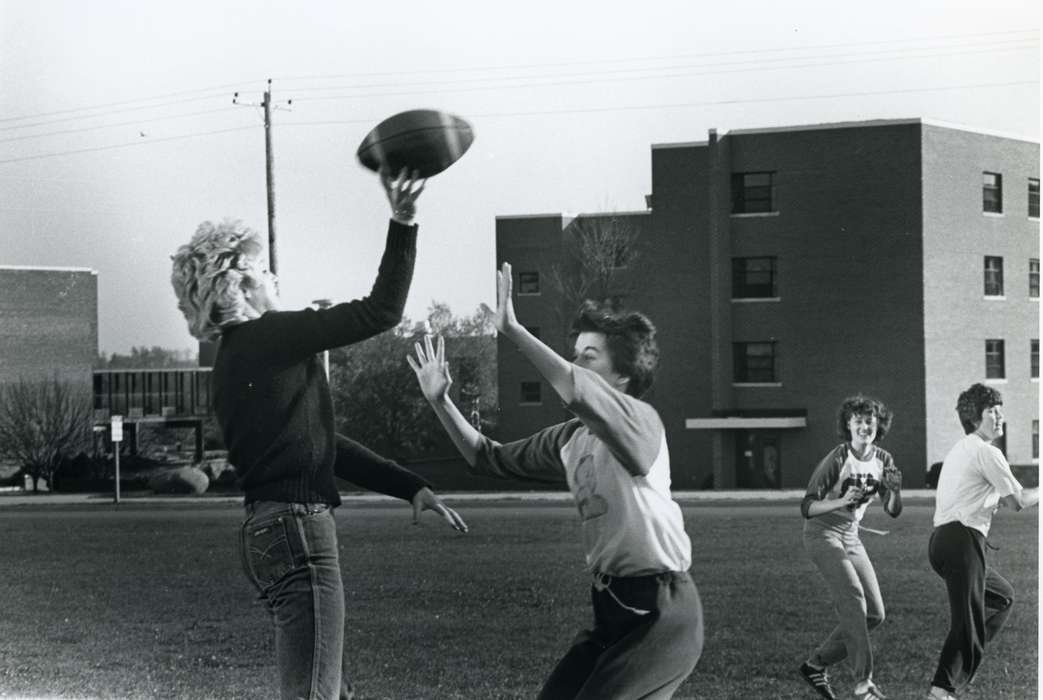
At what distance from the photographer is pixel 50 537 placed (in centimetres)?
934

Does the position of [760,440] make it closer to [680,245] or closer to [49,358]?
[680,245]

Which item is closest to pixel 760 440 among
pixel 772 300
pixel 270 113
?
pixel 772 300

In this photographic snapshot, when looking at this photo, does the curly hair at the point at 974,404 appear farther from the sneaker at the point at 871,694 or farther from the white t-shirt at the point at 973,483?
the sneaker at the point at 871,694

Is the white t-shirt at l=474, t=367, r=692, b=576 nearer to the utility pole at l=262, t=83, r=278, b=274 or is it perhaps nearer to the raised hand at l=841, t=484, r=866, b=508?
the raised hand at l=841, t=484, r=866, b=508

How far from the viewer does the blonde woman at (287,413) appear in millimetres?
3475

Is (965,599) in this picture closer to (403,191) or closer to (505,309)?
(505,309)

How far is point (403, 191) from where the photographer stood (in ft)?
12.5

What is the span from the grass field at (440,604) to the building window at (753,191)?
1319mm

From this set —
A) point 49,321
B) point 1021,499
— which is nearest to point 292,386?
point 1021,499

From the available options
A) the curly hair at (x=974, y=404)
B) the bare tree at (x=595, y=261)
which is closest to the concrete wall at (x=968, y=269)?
the curly hair at (x=974, y=404)

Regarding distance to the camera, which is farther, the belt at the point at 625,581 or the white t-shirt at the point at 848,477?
the white t-shirt at the point at 848,477

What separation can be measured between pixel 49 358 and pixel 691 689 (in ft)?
13.0

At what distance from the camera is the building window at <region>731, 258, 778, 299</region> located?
5.76 metres

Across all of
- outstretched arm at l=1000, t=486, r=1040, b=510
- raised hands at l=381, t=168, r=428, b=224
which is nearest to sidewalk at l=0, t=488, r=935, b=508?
outstretched arm at l=1000, t=486, r=1040, b=510
